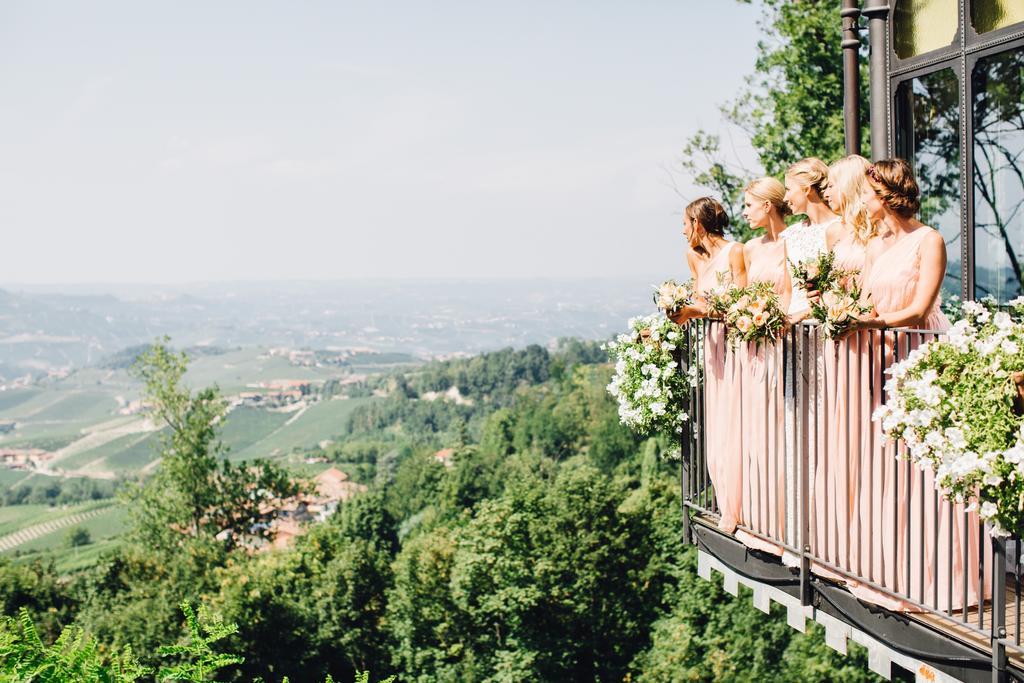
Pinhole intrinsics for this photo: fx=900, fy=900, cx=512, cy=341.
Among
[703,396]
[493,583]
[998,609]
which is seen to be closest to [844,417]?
[998,609]

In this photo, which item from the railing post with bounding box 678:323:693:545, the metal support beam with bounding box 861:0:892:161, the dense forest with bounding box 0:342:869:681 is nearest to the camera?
the railing post with bounding box 678:323:693:545

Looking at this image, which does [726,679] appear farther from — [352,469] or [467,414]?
[467,414]

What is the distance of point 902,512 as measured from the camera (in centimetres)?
411

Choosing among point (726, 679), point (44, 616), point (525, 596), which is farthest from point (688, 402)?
point (44, 616)

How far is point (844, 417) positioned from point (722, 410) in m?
A: 1.12

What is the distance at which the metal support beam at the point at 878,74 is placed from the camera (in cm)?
636

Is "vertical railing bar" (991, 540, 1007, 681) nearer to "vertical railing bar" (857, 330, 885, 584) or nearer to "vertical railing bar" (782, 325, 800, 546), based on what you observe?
"vertical railing bar" (857, 330, 885, 584)

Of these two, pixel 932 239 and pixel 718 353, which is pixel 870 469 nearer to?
pixel 932 239

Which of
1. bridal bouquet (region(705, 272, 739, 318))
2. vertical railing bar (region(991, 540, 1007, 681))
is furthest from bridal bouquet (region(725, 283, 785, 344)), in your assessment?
vertical railing bar (region(991, 540, 1007, 681))

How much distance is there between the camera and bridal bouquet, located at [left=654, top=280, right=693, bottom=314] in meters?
5.21

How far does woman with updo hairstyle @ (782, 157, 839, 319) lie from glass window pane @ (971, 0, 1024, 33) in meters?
1.53

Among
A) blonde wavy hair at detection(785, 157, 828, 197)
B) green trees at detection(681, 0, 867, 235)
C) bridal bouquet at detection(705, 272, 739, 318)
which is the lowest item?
bridal bouquet at detection(705, 272, 739, 318)

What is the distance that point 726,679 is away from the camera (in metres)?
20.4

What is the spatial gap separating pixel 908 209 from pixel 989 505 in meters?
1.54
